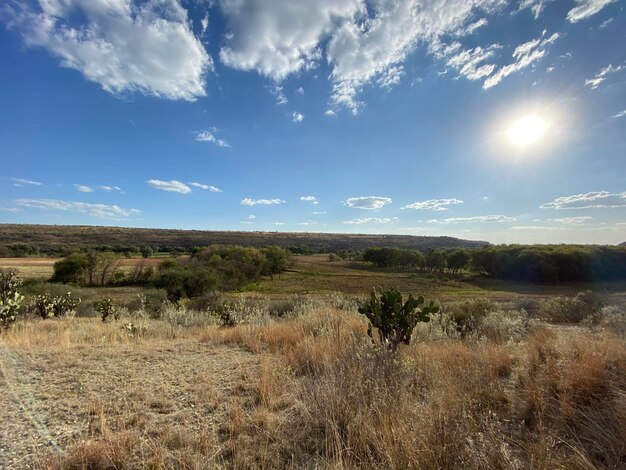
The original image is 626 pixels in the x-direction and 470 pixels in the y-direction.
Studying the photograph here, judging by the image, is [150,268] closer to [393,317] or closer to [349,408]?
[393,317]

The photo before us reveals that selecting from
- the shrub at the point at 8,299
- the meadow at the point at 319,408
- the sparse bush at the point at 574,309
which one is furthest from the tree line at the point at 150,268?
the meadow at the point at 319,408

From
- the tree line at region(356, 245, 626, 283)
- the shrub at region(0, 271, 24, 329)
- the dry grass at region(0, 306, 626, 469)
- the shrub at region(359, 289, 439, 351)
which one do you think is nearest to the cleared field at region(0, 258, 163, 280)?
the shrub at region(0, 271, 24, 329)

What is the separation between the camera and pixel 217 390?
395cm

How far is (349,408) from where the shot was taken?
2977 mm

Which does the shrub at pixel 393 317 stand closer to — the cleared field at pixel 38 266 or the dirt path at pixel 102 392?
the dirt path at pixel 102 392

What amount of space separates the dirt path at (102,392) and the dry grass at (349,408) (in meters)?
0.02

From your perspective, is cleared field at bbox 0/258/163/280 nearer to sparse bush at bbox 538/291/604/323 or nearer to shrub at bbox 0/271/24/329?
shrub at bbox 0/271/24/329

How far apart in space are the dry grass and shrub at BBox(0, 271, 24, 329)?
13.8 ft

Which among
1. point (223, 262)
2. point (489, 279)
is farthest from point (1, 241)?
point (489, 279)

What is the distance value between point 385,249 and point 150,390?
98293mm

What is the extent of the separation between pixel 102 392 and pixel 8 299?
6.92 m

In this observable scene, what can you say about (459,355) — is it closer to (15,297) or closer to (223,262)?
(15,297)

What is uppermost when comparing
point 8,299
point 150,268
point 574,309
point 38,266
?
point 8,299

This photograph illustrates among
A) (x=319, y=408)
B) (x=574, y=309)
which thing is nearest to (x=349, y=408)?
(x=319, y=408)
